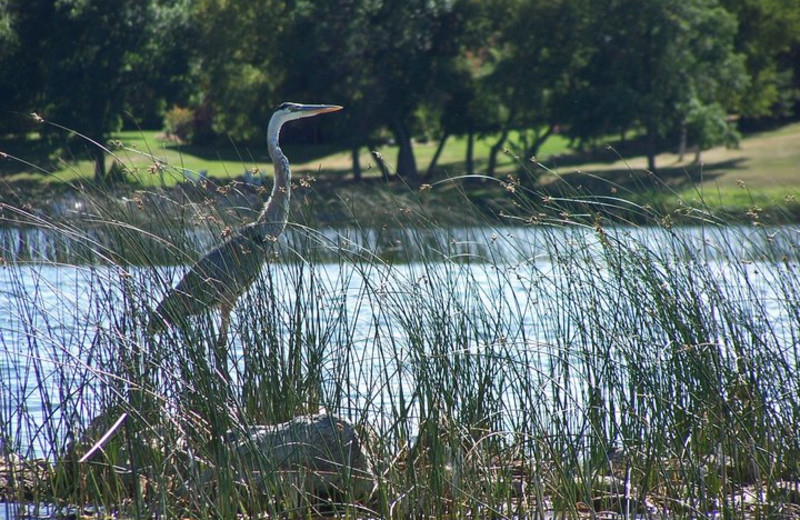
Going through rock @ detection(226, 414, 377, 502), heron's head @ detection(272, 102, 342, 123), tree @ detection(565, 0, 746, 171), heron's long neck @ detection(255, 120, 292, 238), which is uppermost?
tree @ detection(565, 0, 746, 171)

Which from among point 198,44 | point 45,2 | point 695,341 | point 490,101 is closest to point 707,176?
point 490,101

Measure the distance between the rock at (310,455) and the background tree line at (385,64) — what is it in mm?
20067

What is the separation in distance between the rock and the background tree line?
20.1 metres

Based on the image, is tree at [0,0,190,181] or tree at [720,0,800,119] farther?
tree at [720,0,800,119]

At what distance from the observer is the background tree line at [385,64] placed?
2378 centimetres

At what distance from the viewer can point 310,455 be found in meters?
3.69

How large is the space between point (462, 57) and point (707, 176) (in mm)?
6551

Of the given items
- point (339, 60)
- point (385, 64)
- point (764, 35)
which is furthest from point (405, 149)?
point (764, 35)

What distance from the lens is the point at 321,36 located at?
80.1ft

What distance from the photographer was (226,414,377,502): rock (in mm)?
3373

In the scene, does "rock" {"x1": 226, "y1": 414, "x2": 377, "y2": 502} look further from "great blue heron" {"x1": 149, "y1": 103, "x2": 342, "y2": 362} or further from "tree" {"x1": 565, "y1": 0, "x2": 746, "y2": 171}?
"tree" {"x1": 565, "y1": 0, "x2": 746, "y2": 171}

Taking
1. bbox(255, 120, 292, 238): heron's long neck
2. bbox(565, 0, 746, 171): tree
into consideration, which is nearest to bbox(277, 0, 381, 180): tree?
bbox(565, 0, 746, 171): tree

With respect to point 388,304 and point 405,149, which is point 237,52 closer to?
point 405,149

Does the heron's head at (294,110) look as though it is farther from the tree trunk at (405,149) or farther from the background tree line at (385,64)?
the tree trunk at (405,149)
